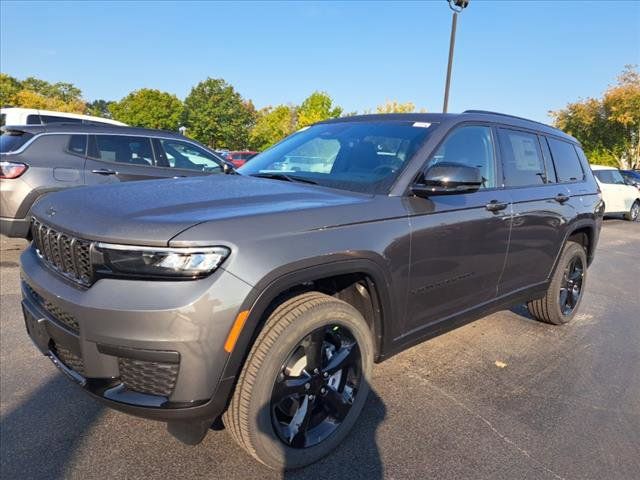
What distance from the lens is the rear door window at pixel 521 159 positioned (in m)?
3.56

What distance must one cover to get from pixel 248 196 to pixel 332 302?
27.2 inches

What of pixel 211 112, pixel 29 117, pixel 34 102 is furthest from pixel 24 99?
pixel 29 117

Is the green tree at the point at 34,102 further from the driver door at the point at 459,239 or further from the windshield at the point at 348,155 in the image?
Result: the driver door at the point at 459,239

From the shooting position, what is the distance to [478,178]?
2.72 meters

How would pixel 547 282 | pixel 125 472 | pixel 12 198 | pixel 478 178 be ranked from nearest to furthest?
1. pixel 125 472
2. pixel 478 178
3. pixel 547 282
4. pixel 12 198

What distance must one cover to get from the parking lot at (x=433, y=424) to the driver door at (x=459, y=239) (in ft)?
1.89

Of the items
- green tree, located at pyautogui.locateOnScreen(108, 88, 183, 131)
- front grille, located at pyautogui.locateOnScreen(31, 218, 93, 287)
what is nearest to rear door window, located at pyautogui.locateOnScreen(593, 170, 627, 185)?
front grille, located at pyautogui.locateOnScreen(31, 218, 93, 287)

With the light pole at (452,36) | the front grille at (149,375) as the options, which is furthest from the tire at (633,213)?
the front grille at (149,375)

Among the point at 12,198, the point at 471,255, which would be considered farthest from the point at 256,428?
the point at 12,198

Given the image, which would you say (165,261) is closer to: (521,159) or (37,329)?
(37,329)

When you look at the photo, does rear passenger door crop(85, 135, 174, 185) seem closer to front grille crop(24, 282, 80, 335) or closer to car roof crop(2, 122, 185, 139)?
car roof crop(2, 122, 185, 139)

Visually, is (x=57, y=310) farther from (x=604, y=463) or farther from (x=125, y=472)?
(x=604, y=463)

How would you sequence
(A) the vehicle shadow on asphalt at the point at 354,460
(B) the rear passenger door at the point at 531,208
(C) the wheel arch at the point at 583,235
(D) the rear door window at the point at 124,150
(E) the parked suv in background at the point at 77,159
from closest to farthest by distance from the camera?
(A) the vehicle shadow on asphalt at the point at 354,460 < (B) the rear passenger door at the point at 531,208 < (C) the wheel arch at the point at 583,235 < (E) the parked suv in background at the point at 77,159 < (D) the rear door window at the point at 124,150

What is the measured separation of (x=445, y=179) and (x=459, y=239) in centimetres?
49
